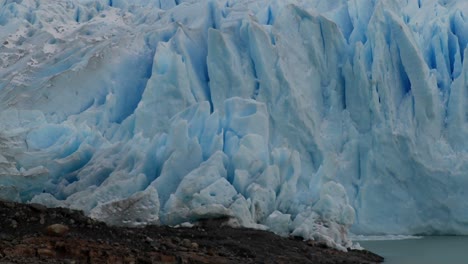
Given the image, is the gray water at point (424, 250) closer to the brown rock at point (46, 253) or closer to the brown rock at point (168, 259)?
the brown rock at point (168, 259)

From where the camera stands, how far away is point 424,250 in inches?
424

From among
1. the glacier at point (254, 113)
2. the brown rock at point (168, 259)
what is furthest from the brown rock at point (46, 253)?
the glacier at point (254, 113)

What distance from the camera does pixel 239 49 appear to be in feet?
45.1

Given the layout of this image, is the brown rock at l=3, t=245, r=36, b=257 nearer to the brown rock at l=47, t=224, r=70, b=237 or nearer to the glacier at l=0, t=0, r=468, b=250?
the brown rock at l=47, t=224, r=70, b=237

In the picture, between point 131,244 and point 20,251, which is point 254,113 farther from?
point 20,251

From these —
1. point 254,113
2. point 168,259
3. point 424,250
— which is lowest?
point 424,250

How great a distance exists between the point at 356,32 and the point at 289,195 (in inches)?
213

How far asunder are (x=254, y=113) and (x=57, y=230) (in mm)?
5502

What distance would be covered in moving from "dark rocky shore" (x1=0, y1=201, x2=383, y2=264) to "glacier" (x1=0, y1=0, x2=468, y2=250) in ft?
4.30

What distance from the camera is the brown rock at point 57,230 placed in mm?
6602

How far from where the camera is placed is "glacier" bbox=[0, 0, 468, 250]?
10.7 meters

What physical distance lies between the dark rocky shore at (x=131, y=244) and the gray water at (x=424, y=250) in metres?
0.64

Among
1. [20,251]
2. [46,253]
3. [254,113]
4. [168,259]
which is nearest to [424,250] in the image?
[254,113]

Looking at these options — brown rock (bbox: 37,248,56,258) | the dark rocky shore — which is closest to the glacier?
the dark rocky shore
